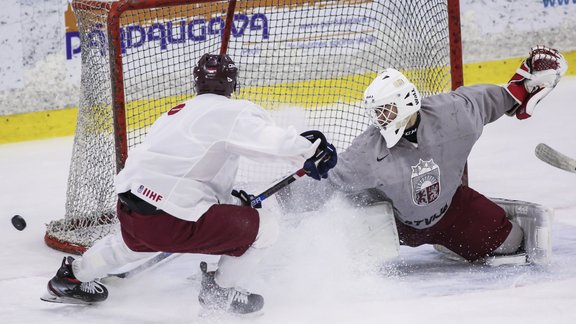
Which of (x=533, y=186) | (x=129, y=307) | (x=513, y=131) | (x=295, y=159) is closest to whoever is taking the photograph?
(x=295, y=159)

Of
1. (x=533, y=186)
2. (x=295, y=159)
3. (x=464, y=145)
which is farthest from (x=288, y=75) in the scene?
(x=295, y=159)

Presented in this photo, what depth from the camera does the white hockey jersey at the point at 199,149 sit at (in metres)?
3.10

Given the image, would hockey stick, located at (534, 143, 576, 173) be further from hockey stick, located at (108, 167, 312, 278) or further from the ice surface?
hockey stick, located at (108, 167, 312, 278)

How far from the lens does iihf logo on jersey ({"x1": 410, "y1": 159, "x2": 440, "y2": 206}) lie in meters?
3.57

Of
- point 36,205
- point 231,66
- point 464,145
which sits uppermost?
point 231,66

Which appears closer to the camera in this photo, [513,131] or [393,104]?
[393,104]

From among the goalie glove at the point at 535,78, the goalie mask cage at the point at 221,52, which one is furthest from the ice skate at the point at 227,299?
the goalie glove at the point at 535,78

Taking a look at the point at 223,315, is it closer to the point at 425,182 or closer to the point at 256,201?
the point at 256,201

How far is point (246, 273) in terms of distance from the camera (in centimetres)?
329

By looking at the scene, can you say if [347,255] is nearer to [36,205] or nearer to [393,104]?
[393,104]

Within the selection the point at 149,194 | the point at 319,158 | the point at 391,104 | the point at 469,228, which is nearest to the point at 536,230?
the point at 469,228

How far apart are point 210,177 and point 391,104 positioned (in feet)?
2.24

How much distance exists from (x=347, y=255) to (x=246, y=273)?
0.50m

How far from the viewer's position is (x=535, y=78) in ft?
12.4
